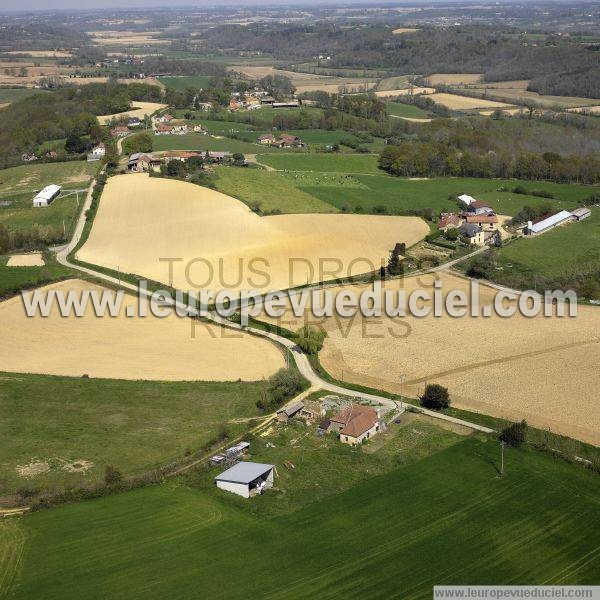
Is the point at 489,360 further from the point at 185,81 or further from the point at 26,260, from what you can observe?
the point at 185,81

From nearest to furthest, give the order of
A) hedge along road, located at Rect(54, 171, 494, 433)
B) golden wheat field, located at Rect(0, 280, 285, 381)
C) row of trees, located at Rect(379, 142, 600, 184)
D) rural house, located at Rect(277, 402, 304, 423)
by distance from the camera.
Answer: rural house, located at Rect(277, 402, 304, 423), hedge along road, located at Rect(54, 171, 494, 433), golden wheat field, located at Rect(0, 280, 285, 381), row of trees, located at Rect(379, 142, 600, 184)

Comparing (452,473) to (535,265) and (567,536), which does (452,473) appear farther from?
(535,265)

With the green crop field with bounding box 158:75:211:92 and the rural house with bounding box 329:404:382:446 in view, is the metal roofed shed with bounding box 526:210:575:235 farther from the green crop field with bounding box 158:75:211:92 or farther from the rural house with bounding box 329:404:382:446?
the green crop field with bounding box 158:75:211:92

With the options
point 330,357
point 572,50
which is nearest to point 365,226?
point 330,357

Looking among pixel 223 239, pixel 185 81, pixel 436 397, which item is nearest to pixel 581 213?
pixel 223 239

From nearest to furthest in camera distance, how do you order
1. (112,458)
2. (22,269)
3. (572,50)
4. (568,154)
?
(112,458)
(22,269)
(568,154)
(572,50)

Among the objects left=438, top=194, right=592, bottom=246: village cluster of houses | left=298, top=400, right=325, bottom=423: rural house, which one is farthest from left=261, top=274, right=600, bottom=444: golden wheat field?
left=438, top=194, right=592, bottom=246: village cluster of houses
